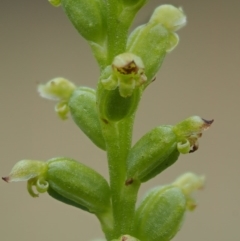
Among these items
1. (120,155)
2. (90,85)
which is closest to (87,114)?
(120,155)

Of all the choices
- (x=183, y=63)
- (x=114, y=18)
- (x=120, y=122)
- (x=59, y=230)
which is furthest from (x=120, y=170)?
(x=183, y=63)

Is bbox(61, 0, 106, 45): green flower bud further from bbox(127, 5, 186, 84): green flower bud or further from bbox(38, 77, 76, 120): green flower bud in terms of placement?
bbox(38, 77, 76, 120): green flower bud

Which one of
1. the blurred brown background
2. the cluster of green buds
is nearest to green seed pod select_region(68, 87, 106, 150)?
the cluster of green buds

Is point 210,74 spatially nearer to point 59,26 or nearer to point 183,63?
point 183,63

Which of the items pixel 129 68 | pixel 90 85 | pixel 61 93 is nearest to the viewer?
pixel 129 68

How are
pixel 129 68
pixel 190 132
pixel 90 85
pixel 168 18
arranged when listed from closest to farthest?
pixel 129 68
pixel 190 132
pixel 168 18
pixel 90 85

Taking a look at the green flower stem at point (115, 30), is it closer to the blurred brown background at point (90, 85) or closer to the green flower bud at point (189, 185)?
the green flower bud at point (189, 185)

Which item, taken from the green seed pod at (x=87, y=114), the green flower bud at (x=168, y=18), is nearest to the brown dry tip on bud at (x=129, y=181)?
the green seed pod at (x=87, y=114)

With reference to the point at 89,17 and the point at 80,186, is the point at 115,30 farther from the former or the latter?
the point at 80,186
